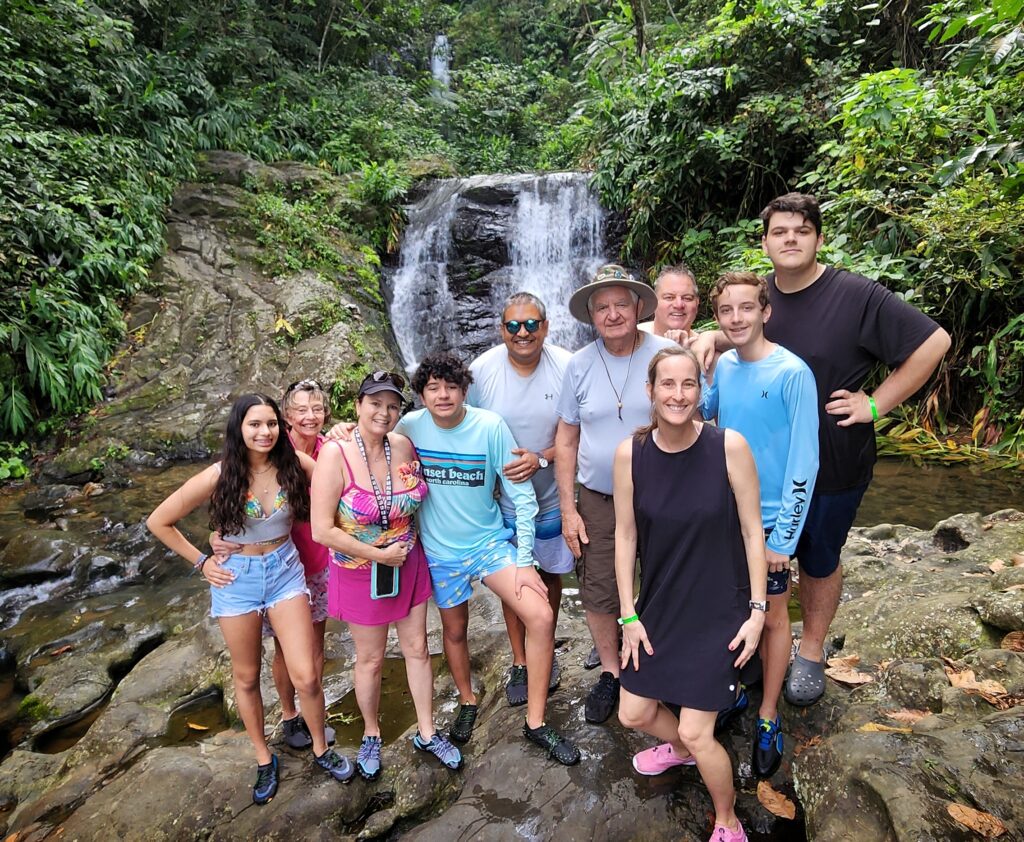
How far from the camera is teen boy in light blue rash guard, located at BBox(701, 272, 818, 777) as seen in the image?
223 cm

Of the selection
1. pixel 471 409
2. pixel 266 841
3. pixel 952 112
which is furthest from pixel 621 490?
pixel 952 112

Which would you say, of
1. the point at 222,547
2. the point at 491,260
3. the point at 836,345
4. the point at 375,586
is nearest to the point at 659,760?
the point at 375,586

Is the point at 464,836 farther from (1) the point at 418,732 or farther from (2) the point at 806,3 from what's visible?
(2) the point at 806,3

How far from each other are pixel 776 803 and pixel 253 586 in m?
2.38

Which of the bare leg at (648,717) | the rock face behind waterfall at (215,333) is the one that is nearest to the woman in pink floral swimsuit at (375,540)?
the bare leg at (648,717)

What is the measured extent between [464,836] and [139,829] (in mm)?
1436

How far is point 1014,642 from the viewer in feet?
9.23

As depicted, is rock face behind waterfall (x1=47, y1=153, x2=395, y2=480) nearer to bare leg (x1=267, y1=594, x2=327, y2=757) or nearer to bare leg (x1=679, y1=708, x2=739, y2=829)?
bare leg (x1=267, y1=594, x2=327, y2=757)

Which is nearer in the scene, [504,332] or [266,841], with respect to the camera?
[266,841]

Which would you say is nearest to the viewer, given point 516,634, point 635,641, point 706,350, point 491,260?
point 635,641

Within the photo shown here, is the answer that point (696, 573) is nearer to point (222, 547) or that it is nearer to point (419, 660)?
point (419, 660)

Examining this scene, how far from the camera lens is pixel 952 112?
6426 mm

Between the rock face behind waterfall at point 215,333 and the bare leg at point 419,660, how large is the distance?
6309 millimetres

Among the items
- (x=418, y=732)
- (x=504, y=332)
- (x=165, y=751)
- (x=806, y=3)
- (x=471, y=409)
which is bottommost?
(x=165, y=751)
